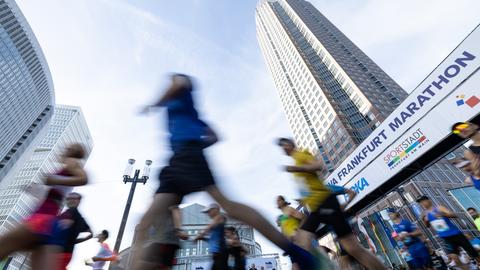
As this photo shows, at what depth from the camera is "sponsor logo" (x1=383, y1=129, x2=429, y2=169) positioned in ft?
28.6

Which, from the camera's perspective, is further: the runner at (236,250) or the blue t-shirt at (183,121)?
the runner at (236,250)

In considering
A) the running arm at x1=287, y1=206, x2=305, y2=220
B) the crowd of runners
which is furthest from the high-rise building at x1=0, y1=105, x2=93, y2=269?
the crowd of runners

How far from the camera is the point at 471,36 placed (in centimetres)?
752

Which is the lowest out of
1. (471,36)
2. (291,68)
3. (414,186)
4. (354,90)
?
(471,36)

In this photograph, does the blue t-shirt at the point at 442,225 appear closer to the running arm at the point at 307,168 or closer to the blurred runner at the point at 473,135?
the blurred runner at the point at 473,135

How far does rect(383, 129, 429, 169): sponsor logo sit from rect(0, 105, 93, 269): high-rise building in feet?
319

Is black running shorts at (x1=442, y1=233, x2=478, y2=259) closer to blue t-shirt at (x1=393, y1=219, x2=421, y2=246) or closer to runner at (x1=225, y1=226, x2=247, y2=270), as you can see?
blue t-shirt at (x1=393, y1=219, x2=421, y2=246)

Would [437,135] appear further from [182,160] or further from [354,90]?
[354,90]

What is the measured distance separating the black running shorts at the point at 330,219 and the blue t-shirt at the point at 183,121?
1.63 meters

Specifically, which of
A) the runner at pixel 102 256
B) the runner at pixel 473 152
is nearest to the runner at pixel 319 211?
the runner at pixel 473 152

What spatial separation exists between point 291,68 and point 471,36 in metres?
90.8

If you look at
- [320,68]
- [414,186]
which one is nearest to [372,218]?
[414,186]

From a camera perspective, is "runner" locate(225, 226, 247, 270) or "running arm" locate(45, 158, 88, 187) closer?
"running arm" locate(45, 158, 88, 187)

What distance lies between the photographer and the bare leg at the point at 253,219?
5.51 feet
